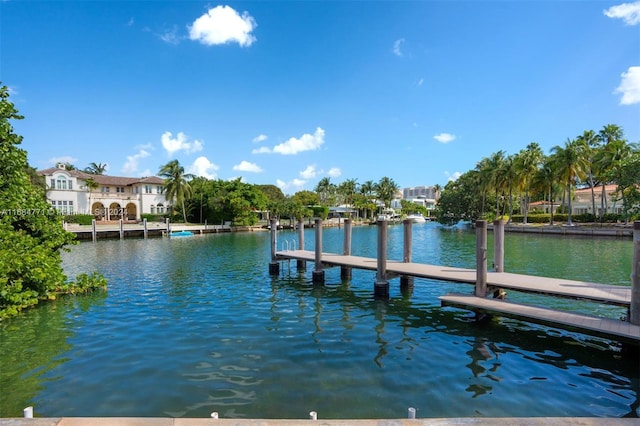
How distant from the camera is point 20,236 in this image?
1385cm

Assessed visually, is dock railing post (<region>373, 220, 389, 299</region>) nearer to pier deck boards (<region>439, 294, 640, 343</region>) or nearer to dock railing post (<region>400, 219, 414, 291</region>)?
dock railing post (<region>400, 219, 414, 291</region>)

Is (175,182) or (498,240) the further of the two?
(175,182)

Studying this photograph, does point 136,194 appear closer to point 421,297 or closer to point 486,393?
point 421,297

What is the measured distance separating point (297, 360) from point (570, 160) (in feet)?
195

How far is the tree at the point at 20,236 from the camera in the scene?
12719 millimetres

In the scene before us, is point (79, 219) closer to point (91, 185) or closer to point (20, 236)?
point (91, 185)

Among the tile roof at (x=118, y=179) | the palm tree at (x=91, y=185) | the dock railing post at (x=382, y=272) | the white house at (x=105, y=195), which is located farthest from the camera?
the tile roof at (x=118, y=179)

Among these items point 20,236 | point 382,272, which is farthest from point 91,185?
point 382,272

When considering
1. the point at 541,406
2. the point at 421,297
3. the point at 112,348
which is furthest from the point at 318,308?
the point at 541,406

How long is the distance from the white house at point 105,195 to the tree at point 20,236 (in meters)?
54.6

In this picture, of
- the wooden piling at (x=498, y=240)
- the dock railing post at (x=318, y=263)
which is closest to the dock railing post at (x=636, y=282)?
the wooden piling at (x=498, y=240)

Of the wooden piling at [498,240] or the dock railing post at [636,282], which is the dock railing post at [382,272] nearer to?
the wooden piling at [498,240]

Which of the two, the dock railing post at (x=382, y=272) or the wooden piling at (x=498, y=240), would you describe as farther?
the dock railing post at (x=382, y=272)

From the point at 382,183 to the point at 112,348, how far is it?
11364 centimetres
